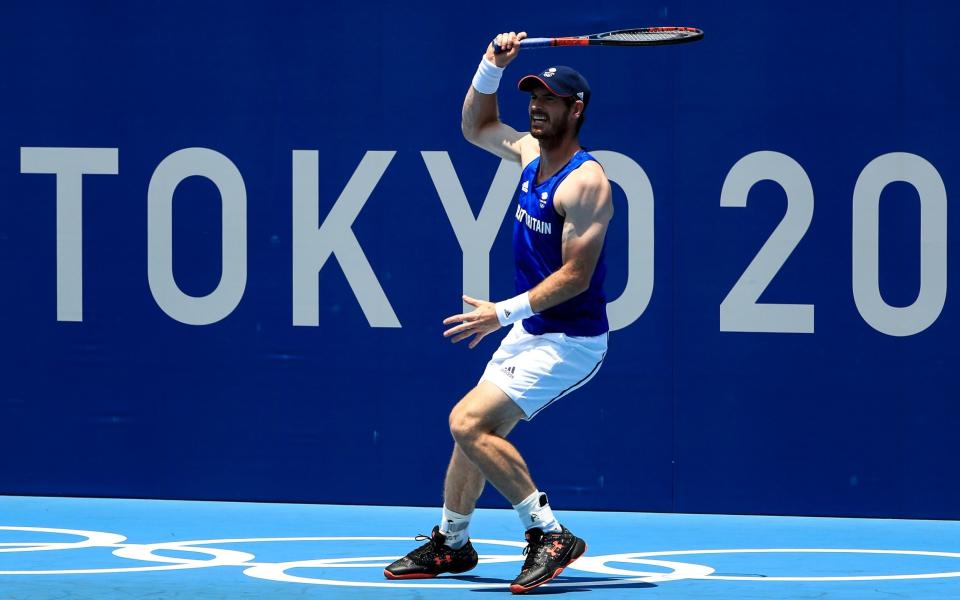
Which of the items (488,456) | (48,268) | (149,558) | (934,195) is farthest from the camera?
(48,268)

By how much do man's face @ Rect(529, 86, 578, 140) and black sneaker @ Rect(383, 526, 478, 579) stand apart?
1.53 metres

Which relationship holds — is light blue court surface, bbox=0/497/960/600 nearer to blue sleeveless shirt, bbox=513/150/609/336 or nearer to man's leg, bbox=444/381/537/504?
man's leg, bbox=444/381/537/504

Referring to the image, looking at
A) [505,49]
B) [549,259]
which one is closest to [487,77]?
[505,49]

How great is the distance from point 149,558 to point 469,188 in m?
2.37

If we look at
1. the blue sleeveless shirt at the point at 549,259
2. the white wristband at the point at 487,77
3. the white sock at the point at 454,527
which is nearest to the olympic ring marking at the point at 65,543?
the white sock at the point at 454,527

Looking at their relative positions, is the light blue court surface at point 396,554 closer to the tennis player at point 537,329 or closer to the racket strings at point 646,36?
the tennis player at point 537,329

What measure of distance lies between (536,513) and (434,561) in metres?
0.50

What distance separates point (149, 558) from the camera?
6.95 metres

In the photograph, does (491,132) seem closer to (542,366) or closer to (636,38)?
(636,38)

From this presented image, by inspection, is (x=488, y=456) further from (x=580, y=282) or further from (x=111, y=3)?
(x=111, y=3)

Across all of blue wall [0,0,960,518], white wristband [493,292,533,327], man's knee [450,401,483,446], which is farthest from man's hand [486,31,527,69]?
blue wall [0,0,960,518]

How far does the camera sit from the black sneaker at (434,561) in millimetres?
6555

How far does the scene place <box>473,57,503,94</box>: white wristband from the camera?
6.68 metres

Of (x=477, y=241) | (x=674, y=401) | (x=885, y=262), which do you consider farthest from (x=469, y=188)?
(x=885, y=262)
